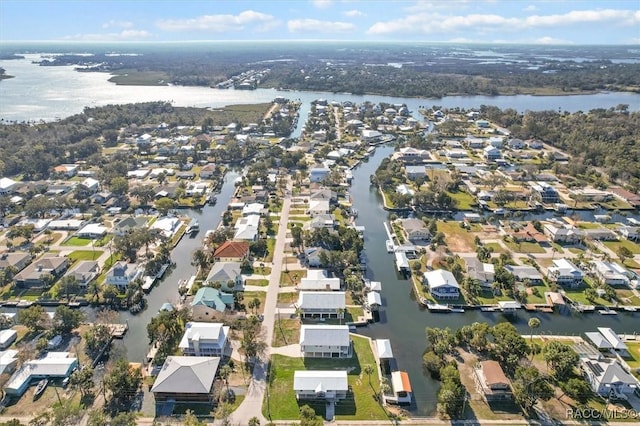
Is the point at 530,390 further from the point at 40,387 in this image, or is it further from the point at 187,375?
the point at 40,387

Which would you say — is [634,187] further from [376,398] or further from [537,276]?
[376,398]

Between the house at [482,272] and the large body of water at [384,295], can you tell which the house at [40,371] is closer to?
the large body of water at [384,295]

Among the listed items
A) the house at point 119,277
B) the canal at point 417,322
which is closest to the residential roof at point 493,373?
the canal at point 417,322

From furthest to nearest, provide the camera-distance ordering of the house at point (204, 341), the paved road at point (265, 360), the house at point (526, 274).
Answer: the house at point (526, 274), the house at point (204, 341), the paved road at point (265, 360)

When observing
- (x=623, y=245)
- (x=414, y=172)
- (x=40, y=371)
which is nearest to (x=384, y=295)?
(x=40, y=371)

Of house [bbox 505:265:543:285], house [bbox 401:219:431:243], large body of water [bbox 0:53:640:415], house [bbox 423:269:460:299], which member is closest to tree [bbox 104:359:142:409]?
large body of water [bbox 0:53:640:415]

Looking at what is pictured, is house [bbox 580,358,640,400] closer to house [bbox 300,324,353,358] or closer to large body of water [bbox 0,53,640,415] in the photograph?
large body of water [bbox 0,53,640,415]
